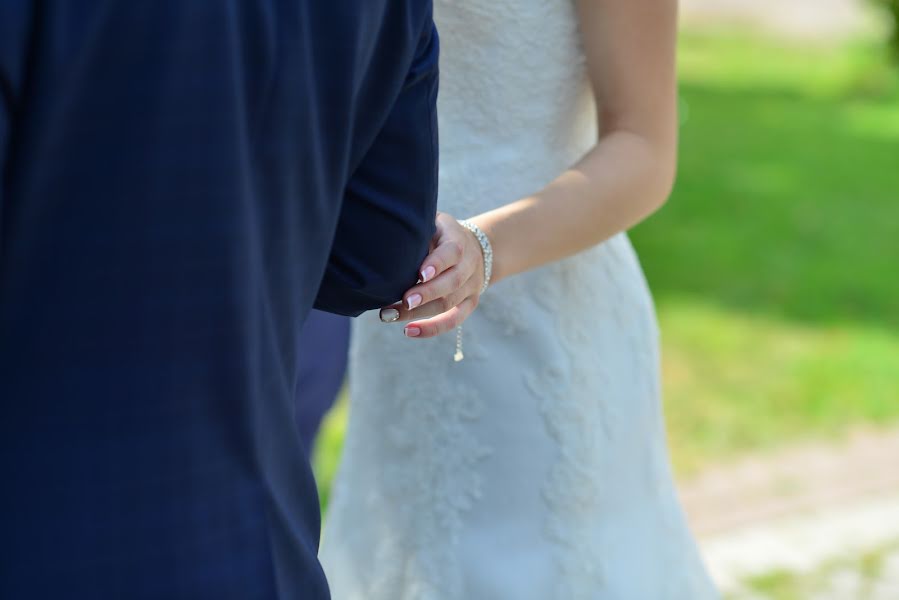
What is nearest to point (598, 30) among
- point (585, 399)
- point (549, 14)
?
point (549, 14)

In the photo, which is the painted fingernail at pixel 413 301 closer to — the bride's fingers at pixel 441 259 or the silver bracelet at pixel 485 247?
the bride's fingers at pixel 441 259

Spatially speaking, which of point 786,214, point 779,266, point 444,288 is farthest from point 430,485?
point 786,214

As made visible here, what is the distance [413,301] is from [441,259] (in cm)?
7

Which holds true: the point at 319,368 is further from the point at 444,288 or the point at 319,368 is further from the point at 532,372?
the point at 444,288

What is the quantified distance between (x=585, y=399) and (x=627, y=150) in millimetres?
396

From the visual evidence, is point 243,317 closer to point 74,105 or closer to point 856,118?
point 74,105

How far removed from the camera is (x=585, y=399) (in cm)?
187

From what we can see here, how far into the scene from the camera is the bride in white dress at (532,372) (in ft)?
5.71

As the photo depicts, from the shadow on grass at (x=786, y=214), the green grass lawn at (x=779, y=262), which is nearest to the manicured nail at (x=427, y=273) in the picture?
the green grass lawn at (x=779, y=262)

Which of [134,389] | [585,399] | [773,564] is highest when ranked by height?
[134,389]

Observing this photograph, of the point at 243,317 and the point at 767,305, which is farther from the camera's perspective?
the point at 767,305

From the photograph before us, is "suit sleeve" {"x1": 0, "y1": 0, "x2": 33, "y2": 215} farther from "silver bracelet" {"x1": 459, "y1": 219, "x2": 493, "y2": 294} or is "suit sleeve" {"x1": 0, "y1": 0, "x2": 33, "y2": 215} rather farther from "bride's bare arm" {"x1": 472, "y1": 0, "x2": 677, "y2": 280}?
"bride's bare arm" {"x1": 472, "y1": 0, "x2": 677, "y2": 280}

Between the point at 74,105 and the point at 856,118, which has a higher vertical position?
the point at 74,105

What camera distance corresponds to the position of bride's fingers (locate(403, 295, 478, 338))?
1331 millimetres
